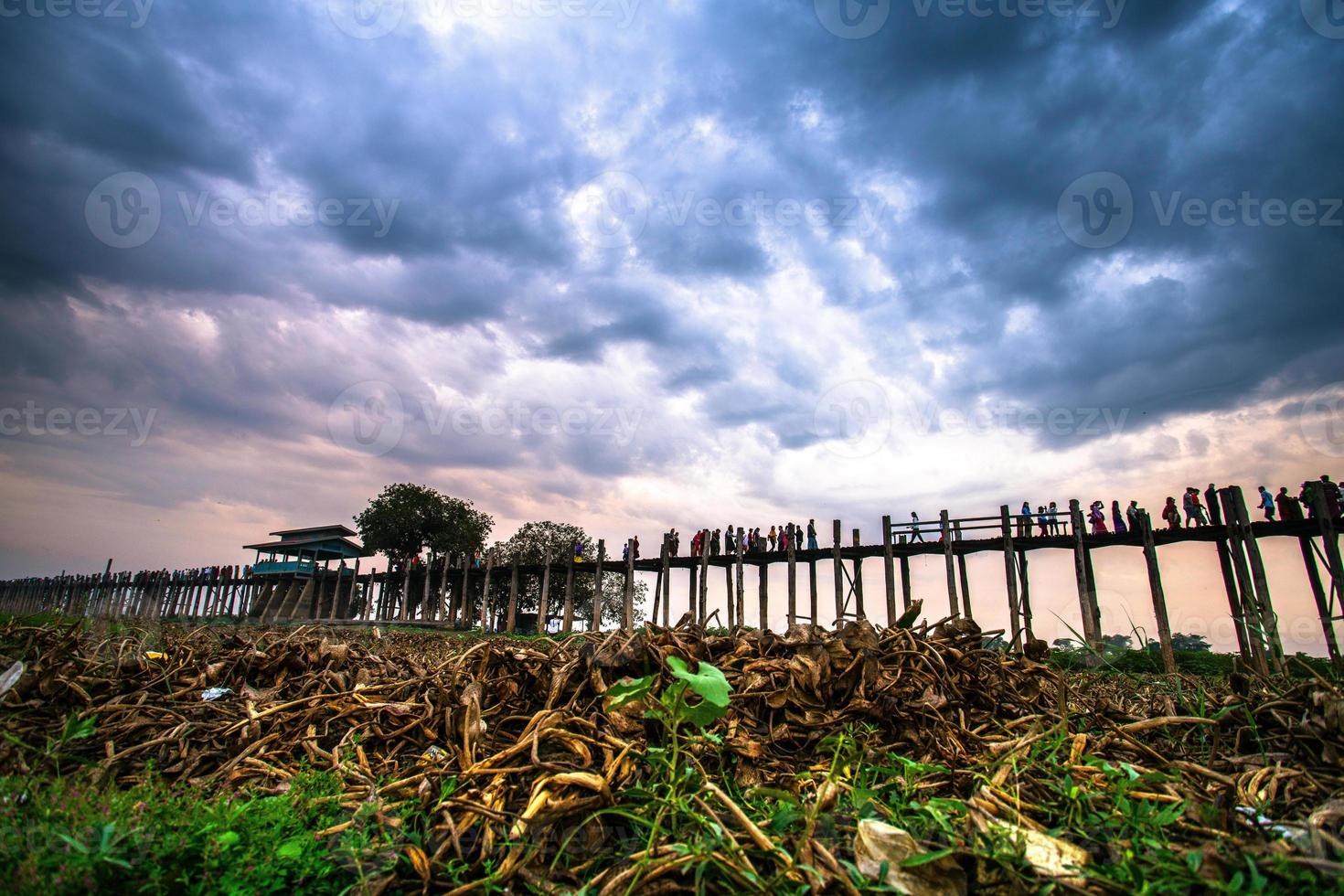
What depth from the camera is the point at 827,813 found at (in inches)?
58.8

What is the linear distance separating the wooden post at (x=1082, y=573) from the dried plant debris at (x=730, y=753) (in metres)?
17.3

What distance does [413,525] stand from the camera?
48.5m

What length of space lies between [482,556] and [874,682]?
50804 mm

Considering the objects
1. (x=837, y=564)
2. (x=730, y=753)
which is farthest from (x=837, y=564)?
(x=730, y=753)

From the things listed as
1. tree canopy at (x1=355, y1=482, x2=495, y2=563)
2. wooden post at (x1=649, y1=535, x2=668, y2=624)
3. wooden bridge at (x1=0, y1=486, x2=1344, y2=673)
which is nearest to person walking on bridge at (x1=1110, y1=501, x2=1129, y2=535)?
wooden bridge at (x1=0, y1=486, x2=1344, y2=673)

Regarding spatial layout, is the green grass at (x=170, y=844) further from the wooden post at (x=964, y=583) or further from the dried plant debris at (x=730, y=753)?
the wooden post at (x=964, y=583)

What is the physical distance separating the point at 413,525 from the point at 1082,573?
146 ft

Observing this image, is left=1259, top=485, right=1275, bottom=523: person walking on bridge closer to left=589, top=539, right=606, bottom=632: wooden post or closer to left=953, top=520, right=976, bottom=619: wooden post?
left=953, top=520, right=976, bottom=619: wooden post

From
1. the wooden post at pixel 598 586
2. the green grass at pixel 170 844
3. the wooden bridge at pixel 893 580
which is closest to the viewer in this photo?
the green grass at pixel 170 844

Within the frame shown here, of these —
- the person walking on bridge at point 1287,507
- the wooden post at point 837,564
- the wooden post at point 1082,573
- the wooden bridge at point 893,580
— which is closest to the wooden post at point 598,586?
the wooden bridge at point 893,580

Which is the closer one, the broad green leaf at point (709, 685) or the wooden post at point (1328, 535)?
the broad green leaf at point (709, 685)

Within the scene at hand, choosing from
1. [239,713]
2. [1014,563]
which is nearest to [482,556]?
[1014,563]

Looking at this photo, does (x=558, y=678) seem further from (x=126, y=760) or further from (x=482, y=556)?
(x=482, y=556)

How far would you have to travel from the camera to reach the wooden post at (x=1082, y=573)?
56.7ft
